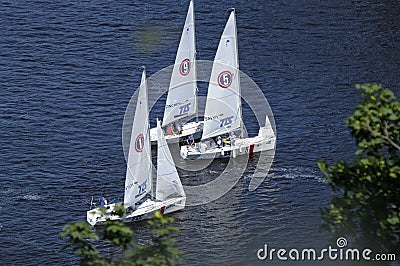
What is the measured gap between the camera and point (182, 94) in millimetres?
127000

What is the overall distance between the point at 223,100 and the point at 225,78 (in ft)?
9.38

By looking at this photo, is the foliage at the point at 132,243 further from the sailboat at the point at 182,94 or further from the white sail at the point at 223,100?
the white sail at the point at 223,100

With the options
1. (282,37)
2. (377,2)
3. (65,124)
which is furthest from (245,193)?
(377,2)

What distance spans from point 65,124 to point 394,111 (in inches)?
3124

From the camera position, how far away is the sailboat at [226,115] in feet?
397

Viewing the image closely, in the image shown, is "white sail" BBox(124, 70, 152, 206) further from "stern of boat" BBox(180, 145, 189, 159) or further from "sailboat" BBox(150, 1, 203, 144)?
"sailboat" BBox(150, 1, 203, 144)

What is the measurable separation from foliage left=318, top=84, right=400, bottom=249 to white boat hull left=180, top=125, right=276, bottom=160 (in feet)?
211

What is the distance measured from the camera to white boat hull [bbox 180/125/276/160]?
12081cm

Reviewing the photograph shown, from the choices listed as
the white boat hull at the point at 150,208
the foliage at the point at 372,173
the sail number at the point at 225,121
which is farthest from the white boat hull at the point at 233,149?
the foliage at the point at 372,173

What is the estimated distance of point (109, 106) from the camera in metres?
133

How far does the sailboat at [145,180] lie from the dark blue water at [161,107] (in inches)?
101

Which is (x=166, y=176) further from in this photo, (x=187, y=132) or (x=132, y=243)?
(x=132, y=243)

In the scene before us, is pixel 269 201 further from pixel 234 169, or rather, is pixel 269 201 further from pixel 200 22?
pixel 200 22

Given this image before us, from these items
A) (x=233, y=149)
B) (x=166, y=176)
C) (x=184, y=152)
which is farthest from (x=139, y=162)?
(x=233, y=149)
